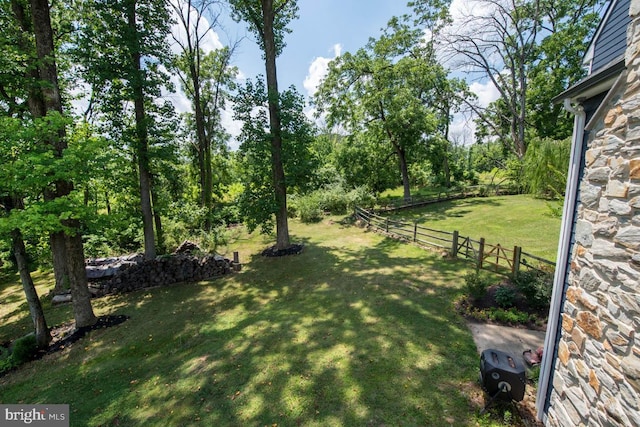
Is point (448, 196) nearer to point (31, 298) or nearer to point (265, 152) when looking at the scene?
point (265, 152)

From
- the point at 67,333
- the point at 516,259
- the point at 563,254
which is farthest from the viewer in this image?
the point at 516,259

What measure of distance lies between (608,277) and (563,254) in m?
0.85

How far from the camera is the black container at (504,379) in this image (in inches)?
137

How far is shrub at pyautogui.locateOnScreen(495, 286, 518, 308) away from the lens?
620cm

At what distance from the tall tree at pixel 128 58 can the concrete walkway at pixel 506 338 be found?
10.8 m

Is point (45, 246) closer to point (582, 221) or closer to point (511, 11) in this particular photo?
point (582, 221)

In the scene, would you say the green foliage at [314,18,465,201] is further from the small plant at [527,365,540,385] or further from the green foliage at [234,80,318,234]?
the small plant at [527,365,540,385]

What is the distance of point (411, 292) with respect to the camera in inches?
291

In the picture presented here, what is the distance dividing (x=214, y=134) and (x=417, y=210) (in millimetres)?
16005

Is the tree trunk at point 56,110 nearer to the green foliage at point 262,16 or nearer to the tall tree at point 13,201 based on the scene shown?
the tall tree at point 13,201

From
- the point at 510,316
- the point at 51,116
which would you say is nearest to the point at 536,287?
the point at 510,316

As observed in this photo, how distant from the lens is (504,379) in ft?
11.5

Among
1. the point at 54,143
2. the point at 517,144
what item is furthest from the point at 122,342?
the point at 517,144

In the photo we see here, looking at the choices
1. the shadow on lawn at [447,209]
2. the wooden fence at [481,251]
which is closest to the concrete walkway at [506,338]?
the wooden fence at [481,251]
